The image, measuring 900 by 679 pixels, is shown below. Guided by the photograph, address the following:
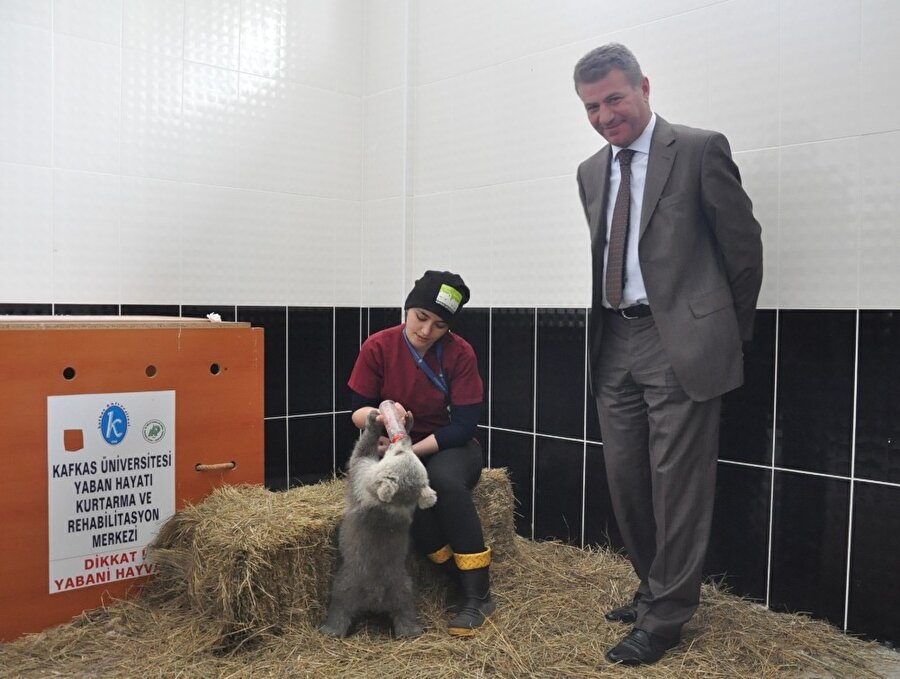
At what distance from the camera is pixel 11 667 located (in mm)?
2338

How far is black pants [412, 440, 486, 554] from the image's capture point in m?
2.63

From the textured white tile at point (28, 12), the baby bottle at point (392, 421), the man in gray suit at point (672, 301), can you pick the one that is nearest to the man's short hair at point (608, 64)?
the man in gray suit at point (672, 301)

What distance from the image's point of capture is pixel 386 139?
4.28 m

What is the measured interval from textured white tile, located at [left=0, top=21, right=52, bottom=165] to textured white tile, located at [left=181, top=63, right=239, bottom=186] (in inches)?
23.8

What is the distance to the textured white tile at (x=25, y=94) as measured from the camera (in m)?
3.14

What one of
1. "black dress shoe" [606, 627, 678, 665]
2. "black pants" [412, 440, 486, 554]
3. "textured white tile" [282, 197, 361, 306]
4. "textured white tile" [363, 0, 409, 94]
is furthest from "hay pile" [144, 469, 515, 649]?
"textured white tile" [363, 0, 409, 94]

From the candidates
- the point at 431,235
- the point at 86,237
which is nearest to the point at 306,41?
the point at 431,235

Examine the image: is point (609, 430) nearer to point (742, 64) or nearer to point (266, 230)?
point (742, 64)

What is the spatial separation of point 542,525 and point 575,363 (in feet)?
2.53

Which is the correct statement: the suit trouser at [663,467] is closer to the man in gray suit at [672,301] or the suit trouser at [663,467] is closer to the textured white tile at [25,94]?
the man in gray suit at [672,301]

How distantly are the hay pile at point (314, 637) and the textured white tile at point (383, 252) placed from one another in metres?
1.65

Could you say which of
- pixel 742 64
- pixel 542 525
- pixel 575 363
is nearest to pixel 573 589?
pixel 542 525

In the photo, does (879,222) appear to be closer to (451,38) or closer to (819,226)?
(819,226)

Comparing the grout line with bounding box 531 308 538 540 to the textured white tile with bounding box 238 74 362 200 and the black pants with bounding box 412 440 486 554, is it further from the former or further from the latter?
the textured white tile with bounding box 238 74 362 200
